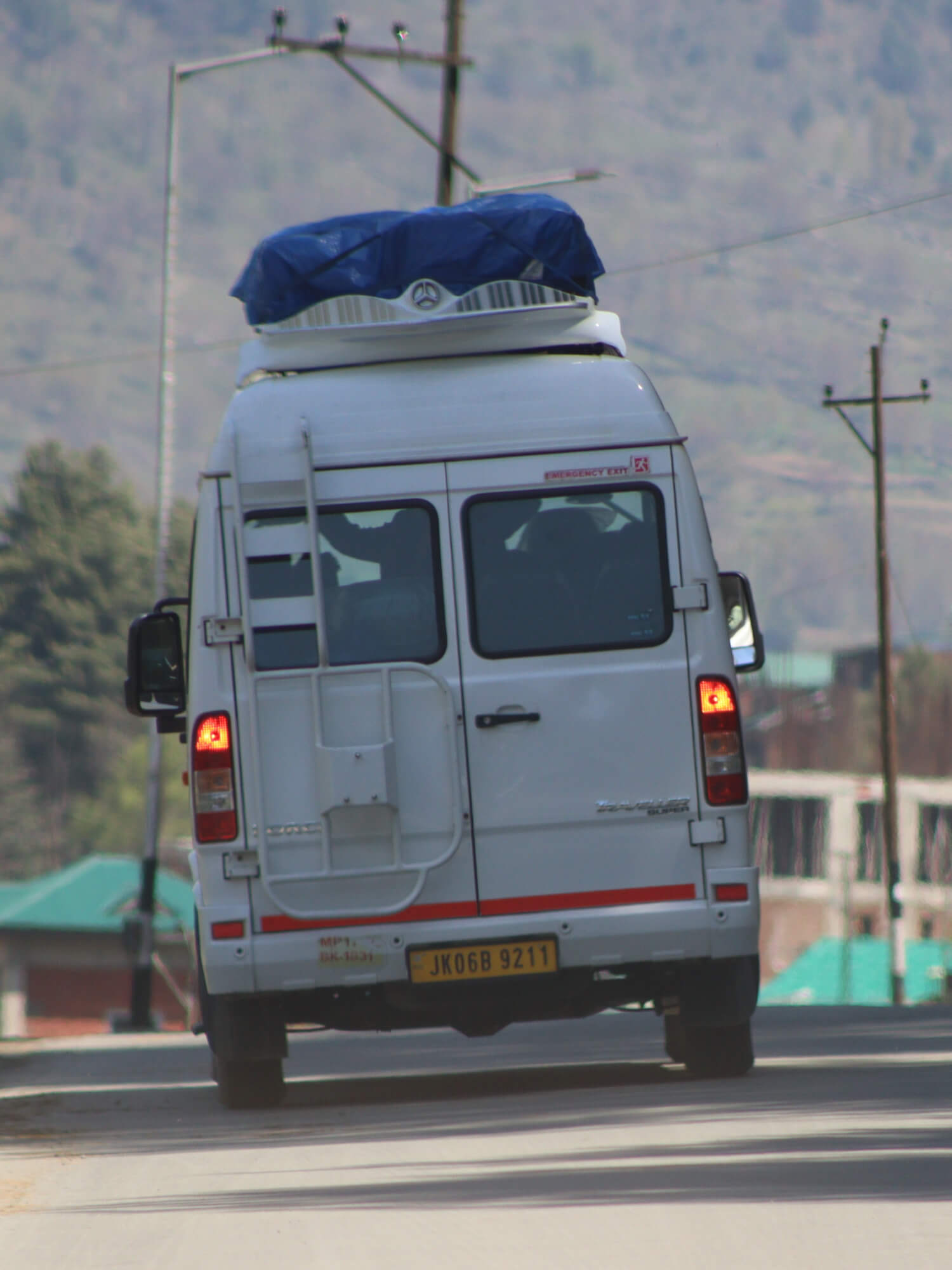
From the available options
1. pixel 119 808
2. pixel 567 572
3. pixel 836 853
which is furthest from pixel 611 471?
pixel 119 808

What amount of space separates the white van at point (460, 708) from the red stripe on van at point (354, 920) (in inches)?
0.4

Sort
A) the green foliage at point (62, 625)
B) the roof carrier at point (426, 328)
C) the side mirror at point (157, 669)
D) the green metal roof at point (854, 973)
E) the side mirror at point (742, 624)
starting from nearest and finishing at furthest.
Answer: the side mirror at point (742, 624) → the side mirror at point (157, 669) → the roof carrier at point (426, 328) → the green metal roof at point (854, 973) → the green foliage at point (62, 625)

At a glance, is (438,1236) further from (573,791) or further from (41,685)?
(41,685)

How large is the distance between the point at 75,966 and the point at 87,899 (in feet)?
20.1

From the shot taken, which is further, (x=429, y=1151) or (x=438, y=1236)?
(x=429, y=1151)

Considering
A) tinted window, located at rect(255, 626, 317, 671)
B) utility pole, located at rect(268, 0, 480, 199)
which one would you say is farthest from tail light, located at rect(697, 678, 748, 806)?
utility pole, located at rect(268, 0, 480, 199)

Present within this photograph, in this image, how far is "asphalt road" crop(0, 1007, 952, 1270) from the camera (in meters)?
6.88

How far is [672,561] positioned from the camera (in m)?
10.5

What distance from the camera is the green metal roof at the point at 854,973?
71.1m

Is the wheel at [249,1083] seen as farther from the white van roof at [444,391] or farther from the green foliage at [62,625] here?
the green foliage at [62,625]

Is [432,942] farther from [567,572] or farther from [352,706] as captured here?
[567,572]

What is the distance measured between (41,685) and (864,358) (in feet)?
307

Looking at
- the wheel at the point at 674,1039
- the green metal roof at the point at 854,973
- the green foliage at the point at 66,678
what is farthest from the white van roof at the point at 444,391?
the green foliage at the point at 66,678

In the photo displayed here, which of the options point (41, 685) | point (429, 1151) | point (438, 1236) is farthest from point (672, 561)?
point (41, 685)
